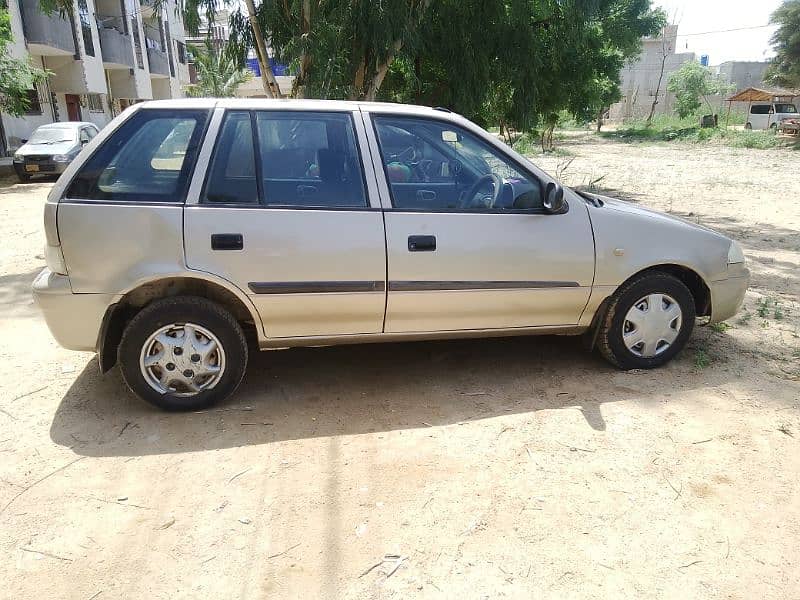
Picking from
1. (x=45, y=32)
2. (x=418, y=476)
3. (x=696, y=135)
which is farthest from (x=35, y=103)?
(x=696, y=135)

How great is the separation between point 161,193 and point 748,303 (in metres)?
5.06

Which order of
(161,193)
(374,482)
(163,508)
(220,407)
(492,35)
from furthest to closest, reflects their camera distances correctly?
(492,35) < (220,407) < (161,193) < (374,482) < (163,508)

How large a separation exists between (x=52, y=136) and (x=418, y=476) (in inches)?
686

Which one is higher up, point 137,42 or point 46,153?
point 137,42

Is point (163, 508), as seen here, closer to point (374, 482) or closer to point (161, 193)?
point (374, 482)

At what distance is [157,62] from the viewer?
37750mm

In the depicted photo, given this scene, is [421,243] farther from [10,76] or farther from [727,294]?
[10,76]

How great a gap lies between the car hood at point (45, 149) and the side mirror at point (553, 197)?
16.0 meters

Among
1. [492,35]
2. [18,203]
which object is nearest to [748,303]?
[492,35]

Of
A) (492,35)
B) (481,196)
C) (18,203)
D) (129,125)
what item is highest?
(492,35)

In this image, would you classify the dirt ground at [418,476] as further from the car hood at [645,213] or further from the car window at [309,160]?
the car window at [309,160]

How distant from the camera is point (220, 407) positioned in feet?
12.4

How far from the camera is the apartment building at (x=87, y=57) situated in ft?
71.1

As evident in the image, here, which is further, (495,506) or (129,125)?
(129,125)
